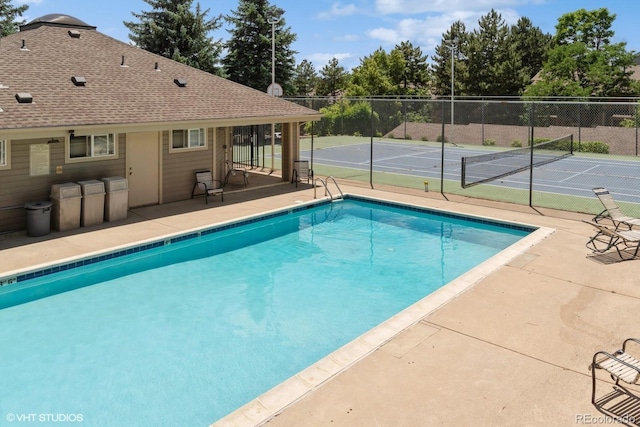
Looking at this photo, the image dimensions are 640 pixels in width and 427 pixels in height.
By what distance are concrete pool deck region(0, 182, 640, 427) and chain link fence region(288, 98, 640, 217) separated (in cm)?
625

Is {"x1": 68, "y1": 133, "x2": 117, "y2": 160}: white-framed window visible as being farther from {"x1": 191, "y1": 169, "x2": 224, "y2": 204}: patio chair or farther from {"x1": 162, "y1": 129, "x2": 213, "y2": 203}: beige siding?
{"x1": 191, "y1": 169, "x2": 224, "y2": 204}: patio chair

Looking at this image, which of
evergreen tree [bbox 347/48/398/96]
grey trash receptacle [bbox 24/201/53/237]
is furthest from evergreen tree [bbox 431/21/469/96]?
grey trash receptacle [bbox 24/201/53/237]

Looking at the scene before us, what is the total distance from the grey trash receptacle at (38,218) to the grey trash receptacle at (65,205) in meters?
0.29

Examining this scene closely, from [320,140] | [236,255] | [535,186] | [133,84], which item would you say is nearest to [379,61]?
[320,140]

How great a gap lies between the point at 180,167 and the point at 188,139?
884mm

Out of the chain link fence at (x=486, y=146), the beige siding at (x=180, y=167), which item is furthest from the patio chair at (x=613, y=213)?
the beige siding at (x=180, y=167)

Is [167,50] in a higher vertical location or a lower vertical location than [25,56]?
higher

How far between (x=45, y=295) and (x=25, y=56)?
881cm

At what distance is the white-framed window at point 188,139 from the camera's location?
15.3 m

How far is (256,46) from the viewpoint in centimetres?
3769

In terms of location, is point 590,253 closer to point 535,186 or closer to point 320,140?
point 535,186

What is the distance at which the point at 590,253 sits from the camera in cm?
1054

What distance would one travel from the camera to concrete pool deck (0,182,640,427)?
5.13 metres

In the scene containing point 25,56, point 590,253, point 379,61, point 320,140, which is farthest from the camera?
point 379,61
